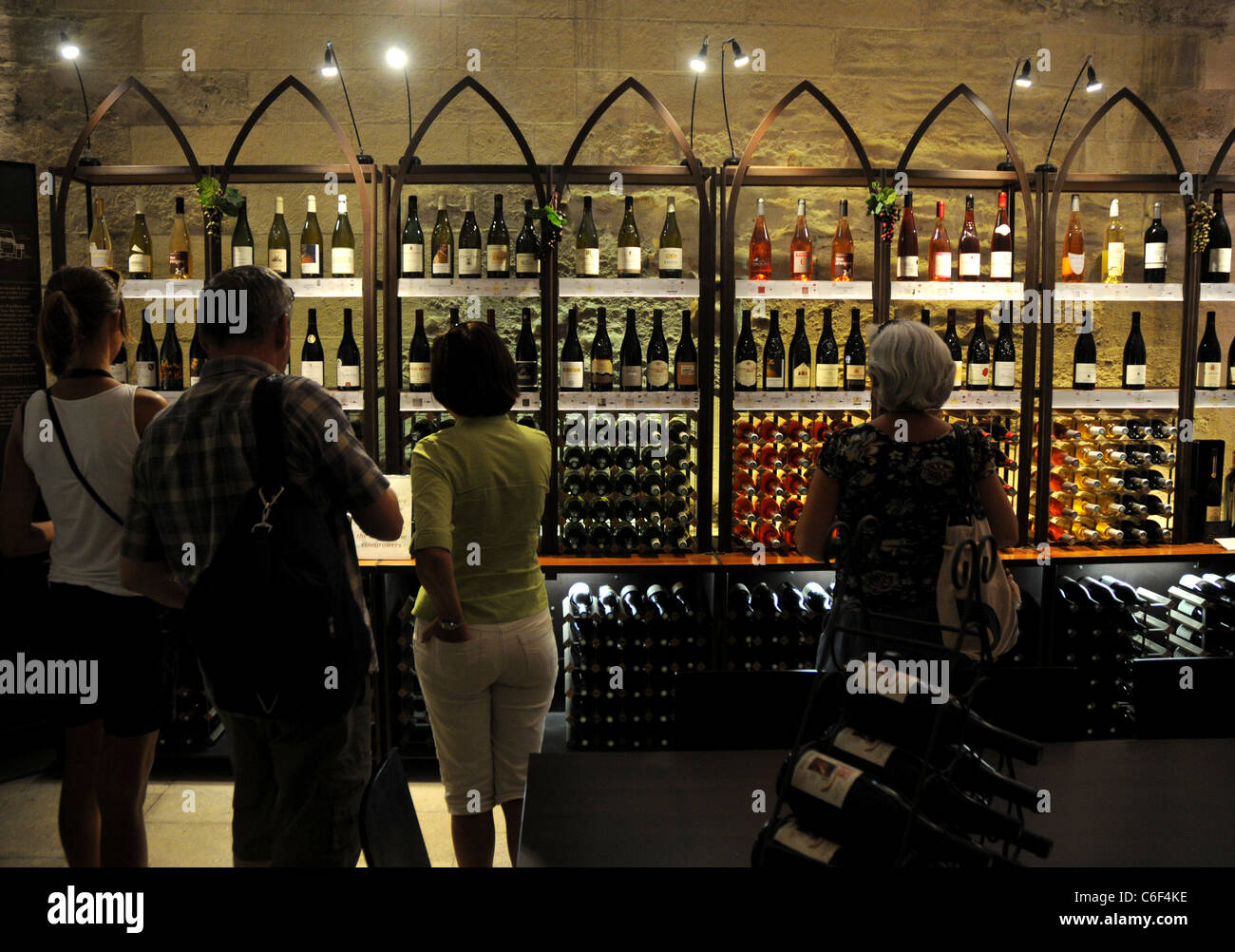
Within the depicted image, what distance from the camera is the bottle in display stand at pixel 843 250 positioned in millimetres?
4188

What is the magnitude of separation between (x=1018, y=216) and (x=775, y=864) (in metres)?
4.17

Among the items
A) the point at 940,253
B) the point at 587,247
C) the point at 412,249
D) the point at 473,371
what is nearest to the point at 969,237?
the point at 940,253

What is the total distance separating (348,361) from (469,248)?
92cm

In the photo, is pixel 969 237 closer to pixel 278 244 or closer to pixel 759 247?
pixel 759 247

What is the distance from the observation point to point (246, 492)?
68.3 inches

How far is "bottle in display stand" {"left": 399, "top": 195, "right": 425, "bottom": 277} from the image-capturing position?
150 inches

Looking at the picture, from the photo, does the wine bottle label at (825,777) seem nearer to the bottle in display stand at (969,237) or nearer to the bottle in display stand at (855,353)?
the bottle in display stand at (855,353)

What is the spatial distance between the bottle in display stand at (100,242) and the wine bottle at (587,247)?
5.47 ft

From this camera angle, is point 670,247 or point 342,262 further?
point 670,247

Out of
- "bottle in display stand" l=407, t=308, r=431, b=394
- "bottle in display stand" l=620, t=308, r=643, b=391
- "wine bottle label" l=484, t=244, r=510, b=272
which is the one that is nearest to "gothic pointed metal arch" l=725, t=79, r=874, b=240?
"bottle in display stand" l=620, t=308, r=643, b=391

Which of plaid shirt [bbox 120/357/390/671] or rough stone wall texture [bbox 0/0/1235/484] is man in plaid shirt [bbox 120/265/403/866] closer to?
plaid shirt [bbox 120/357/390/671]

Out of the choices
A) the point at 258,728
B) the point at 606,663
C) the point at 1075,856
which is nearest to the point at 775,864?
the point at 1075,856

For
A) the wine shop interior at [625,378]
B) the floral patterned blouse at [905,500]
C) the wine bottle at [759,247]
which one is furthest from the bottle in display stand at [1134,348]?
the floral patterned blouse at [905,500]

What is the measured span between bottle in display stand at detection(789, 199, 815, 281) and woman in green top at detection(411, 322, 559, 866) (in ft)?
6.91
